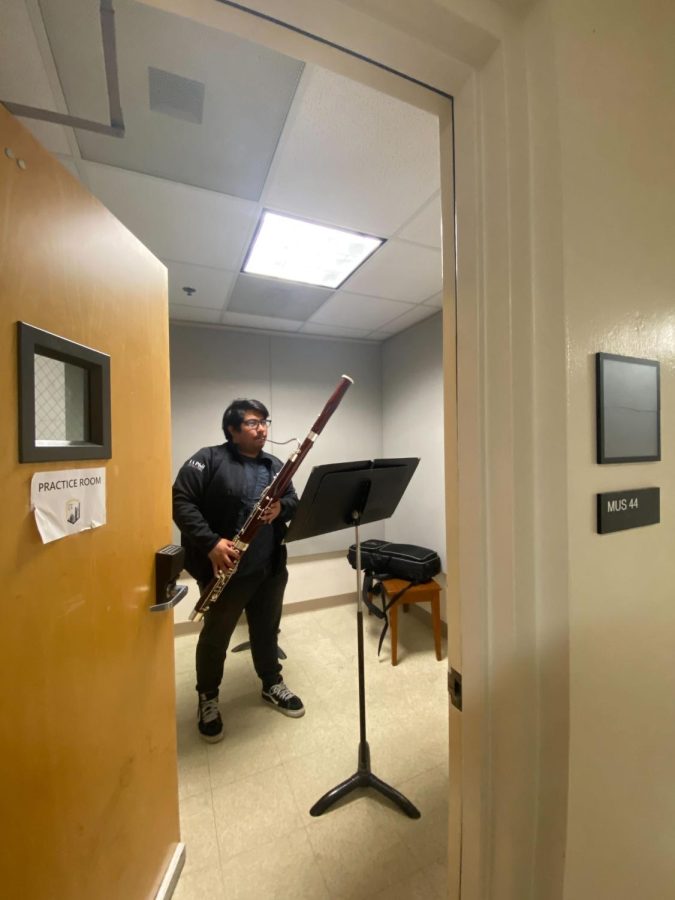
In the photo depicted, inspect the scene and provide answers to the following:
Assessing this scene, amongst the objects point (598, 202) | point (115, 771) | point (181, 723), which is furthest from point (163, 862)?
point (598, 202)

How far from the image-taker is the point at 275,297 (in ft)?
7.06

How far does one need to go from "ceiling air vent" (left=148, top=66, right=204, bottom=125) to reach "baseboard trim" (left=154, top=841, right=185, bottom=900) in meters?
2.29

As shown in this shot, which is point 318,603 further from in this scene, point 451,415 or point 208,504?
point 451,415

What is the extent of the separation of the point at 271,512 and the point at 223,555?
29 cm

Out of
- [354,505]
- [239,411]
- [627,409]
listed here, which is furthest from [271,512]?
[627,409]

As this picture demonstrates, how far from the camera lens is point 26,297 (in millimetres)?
583

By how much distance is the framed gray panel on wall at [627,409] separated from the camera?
0.55m

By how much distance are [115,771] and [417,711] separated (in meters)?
1.51

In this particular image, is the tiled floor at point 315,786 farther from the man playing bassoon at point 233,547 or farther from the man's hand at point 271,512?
the man's hand at point 271,512

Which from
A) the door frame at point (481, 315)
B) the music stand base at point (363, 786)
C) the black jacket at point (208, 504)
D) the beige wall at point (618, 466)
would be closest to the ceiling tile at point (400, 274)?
the beige wall at point (618, 466)

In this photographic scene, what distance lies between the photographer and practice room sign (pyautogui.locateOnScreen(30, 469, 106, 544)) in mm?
606

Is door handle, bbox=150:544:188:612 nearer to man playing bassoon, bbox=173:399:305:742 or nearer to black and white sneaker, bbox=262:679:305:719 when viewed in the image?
man playing bassoon, bbox=173:399:305:742

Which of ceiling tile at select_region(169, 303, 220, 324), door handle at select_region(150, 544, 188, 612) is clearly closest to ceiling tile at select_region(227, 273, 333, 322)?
ceiling tile at select_region(169, 303, 220, 324)

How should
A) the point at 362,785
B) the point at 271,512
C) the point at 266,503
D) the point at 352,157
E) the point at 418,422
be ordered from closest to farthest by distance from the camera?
the point at 352,157, the point at 362,785, the point at 266,503, the point at 271,512, the point at 418,422
